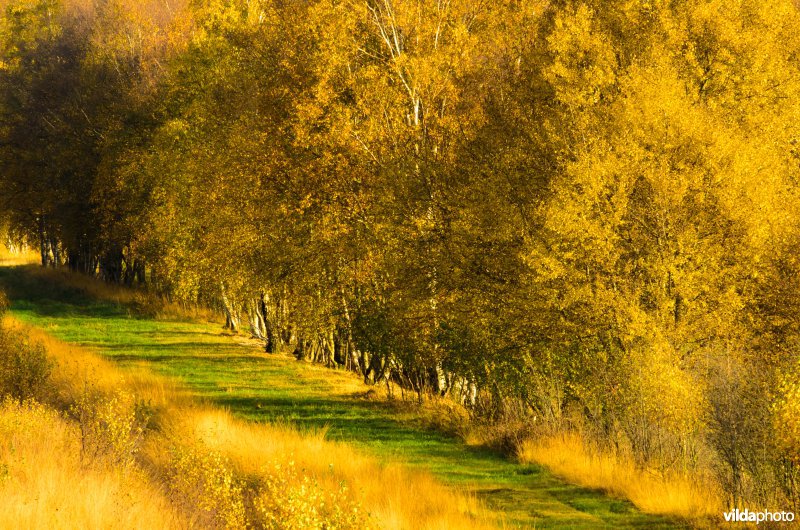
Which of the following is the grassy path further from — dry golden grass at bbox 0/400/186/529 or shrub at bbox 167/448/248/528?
dry golden grass at bbox 0/400/186/529

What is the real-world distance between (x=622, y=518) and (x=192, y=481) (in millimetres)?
7226

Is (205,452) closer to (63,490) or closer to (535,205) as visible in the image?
(63,490)

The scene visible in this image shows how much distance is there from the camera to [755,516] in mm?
13078

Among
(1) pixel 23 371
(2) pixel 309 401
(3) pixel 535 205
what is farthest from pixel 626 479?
(1) pixel 23 371

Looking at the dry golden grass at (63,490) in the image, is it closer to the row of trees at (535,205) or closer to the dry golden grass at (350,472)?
the dry golden grass at (350,472)

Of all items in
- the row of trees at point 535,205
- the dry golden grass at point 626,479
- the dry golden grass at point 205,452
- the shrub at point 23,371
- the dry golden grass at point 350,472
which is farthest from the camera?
the row of trees at point 535,205

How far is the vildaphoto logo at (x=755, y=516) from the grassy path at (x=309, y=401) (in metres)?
1.10

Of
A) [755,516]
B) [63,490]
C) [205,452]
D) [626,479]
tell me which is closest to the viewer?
[63,490]

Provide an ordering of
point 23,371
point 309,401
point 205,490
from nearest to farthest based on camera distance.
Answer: point 205,490 < point 23,371 < point 309,401

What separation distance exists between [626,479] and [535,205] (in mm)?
8151

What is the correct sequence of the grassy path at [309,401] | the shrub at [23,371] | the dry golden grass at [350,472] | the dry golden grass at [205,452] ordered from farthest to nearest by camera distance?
the shrub at [23,371]
the grassy path at [309,401]
the dry golden grass at [350,472]
the dry golden grass at [205,452]

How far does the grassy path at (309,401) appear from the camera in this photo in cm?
1561

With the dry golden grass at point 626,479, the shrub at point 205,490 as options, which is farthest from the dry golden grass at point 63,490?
the dry golden grass at point 626,479

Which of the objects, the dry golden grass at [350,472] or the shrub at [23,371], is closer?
the dry golden grass at [350,472]
